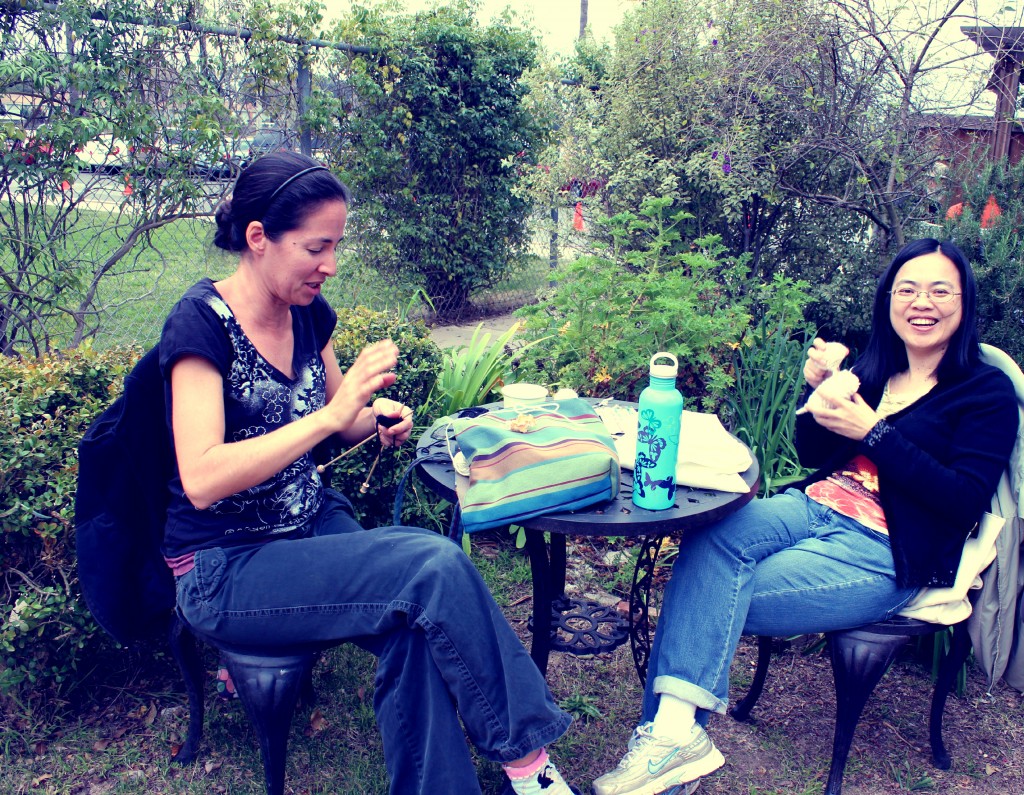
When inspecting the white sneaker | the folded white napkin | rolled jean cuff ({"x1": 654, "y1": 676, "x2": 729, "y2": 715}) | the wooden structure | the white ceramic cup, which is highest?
the wooden structure

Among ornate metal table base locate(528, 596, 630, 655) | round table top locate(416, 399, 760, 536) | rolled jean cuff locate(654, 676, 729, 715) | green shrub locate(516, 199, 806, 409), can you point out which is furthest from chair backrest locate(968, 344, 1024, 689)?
green shrub locate(516, 199, 806, 409)

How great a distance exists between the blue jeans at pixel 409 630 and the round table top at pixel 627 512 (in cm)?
23

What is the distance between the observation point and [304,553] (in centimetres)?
185

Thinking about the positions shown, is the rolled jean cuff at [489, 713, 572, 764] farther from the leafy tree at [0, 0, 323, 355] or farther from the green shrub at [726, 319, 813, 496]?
the leafy tree at [0, 0, 323, 355]

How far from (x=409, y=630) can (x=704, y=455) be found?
0.90 m

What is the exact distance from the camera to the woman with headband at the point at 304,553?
5.70 feet

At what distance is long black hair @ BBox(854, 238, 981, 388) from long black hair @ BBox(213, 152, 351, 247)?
5.14 ft

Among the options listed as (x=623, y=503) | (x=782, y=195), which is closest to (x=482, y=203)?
(x=782, y=195)

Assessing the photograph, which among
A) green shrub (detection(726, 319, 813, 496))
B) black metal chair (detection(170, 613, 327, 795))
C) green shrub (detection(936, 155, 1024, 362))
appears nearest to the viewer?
black metal chair (detection(170, 613, 327, 795))

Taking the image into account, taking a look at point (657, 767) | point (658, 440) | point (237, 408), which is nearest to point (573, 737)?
point (657, 767)

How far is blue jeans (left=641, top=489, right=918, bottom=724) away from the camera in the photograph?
2020mm

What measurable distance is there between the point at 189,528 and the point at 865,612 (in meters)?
1.71

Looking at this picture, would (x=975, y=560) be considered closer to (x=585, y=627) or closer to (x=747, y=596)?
(x=747, y=596)

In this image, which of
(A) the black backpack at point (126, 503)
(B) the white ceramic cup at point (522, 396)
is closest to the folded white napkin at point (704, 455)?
(B) the white ceramic cup at point (522, 396)
